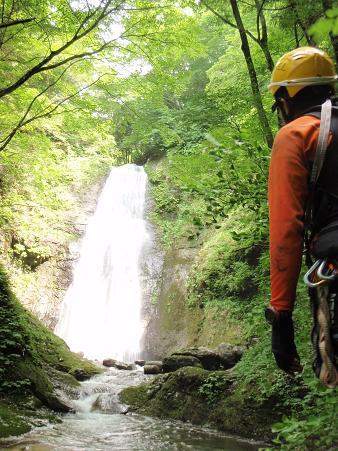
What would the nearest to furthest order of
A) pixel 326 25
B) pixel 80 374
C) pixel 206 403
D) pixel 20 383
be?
pixel 326 25 → pixel 20 383 → pixel 206 403 → pixel 80 374

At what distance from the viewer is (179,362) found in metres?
8.50

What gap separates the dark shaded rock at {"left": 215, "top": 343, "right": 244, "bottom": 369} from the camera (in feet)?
26.7

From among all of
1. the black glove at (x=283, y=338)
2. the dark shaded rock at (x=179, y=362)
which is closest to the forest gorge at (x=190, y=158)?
the black glove at (x=283, y=338)

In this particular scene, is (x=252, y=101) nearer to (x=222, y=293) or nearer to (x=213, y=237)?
(x=222, y=293)

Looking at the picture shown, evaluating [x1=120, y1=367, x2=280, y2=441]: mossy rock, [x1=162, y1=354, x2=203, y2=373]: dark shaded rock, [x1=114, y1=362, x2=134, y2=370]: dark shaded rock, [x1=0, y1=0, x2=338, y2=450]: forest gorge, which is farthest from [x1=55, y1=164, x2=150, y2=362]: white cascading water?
[x1=120, y1=367, x2=280, y2=441]: mossy rock

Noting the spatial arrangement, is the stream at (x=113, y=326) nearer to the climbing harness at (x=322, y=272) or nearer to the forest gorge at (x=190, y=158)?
the forest gorge at (x=190, y=158)

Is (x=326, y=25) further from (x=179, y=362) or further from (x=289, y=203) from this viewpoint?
(x=179, y=362)

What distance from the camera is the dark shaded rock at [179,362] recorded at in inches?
324

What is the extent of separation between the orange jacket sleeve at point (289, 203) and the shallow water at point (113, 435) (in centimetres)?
398

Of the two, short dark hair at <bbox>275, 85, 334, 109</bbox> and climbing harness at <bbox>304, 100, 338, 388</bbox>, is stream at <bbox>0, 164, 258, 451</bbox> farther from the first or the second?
short dark hair at <bbox>275, 85, 334, 109</bbox>

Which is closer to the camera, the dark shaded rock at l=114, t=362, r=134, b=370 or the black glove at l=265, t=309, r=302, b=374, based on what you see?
the black glove at l=265, t=309, r=302, b=374

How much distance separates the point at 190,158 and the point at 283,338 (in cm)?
489

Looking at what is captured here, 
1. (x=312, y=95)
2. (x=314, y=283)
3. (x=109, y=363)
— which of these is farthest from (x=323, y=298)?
(x=109, y=363)

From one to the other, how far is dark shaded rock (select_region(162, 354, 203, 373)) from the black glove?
7.14 metres
